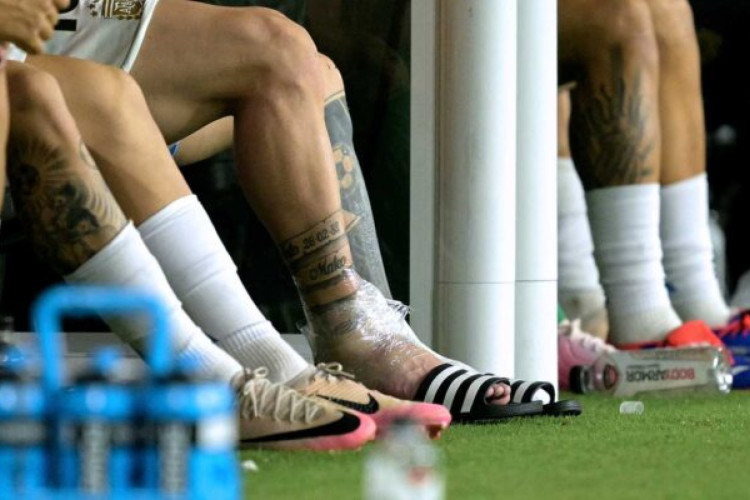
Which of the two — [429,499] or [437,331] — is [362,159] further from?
[429,499]

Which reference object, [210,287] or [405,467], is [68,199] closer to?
[210,287]

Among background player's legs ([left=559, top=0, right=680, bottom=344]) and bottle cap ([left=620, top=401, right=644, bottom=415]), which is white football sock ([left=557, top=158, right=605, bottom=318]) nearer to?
background player's legs ([left=559, top=0, right=680, bottom=344])

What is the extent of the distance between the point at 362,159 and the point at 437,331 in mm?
309

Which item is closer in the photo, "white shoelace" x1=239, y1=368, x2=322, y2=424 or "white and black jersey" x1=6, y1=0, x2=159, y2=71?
"white shoelace" x1=239, y1=368, x2=322, y2=424

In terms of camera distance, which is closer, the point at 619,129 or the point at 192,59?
the point at 192,59

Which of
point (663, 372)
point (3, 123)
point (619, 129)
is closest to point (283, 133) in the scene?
point (3, 123)

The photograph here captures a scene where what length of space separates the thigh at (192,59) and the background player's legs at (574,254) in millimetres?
1456

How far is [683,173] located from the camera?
3.43 meters

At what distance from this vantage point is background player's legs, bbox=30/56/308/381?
191cm

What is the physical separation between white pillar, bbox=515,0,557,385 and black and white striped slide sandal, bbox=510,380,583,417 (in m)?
0.21

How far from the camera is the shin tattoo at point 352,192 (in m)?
2.42

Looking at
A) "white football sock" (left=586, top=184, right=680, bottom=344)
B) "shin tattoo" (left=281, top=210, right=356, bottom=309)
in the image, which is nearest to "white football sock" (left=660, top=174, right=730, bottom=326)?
"white football sock" (left=586, top=184, right=680, bottom=344)

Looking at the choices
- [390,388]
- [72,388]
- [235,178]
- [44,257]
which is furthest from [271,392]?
[235,178]

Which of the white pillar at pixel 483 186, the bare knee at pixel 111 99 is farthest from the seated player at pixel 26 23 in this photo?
the white pillar at pixel 483 186
